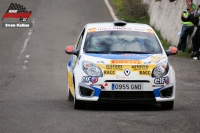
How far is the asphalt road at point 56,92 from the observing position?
9289mm

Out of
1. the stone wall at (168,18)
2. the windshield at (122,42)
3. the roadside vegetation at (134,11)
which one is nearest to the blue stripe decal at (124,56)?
the windshield at (122,42)

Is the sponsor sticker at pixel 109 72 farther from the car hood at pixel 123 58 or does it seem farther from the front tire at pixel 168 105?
the front tire at pixel 168 105

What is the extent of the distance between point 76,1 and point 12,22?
22.0ft

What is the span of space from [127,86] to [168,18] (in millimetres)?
15746

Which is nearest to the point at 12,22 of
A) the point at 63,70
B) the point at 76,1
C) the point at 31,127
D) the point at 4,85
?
the point at 76,1

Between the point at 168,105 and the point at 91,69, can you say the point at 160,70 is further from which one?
the point at 91,69

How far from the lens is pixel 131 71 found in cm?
1091

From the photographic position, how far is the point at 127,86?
10.8m

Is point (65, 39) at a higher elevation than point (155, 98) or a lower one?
lower

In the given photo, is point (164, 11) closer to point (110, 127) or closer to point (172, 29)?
point (172, 29)

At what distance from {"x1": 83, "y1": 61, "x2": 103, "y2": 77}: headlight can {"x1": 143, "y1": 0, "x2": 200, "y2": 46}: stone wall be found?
478 inches

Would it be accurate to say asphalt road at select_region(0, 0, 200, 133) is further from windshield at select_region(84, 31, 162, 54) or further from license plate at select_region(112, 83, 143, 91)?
windshield at select_region(84, 31, 162, 54)

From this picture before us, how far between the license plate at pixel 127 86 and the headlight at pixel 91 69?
0.31 m

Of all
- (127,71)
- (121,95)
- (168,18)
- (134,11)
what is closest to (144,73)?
(127,71)
